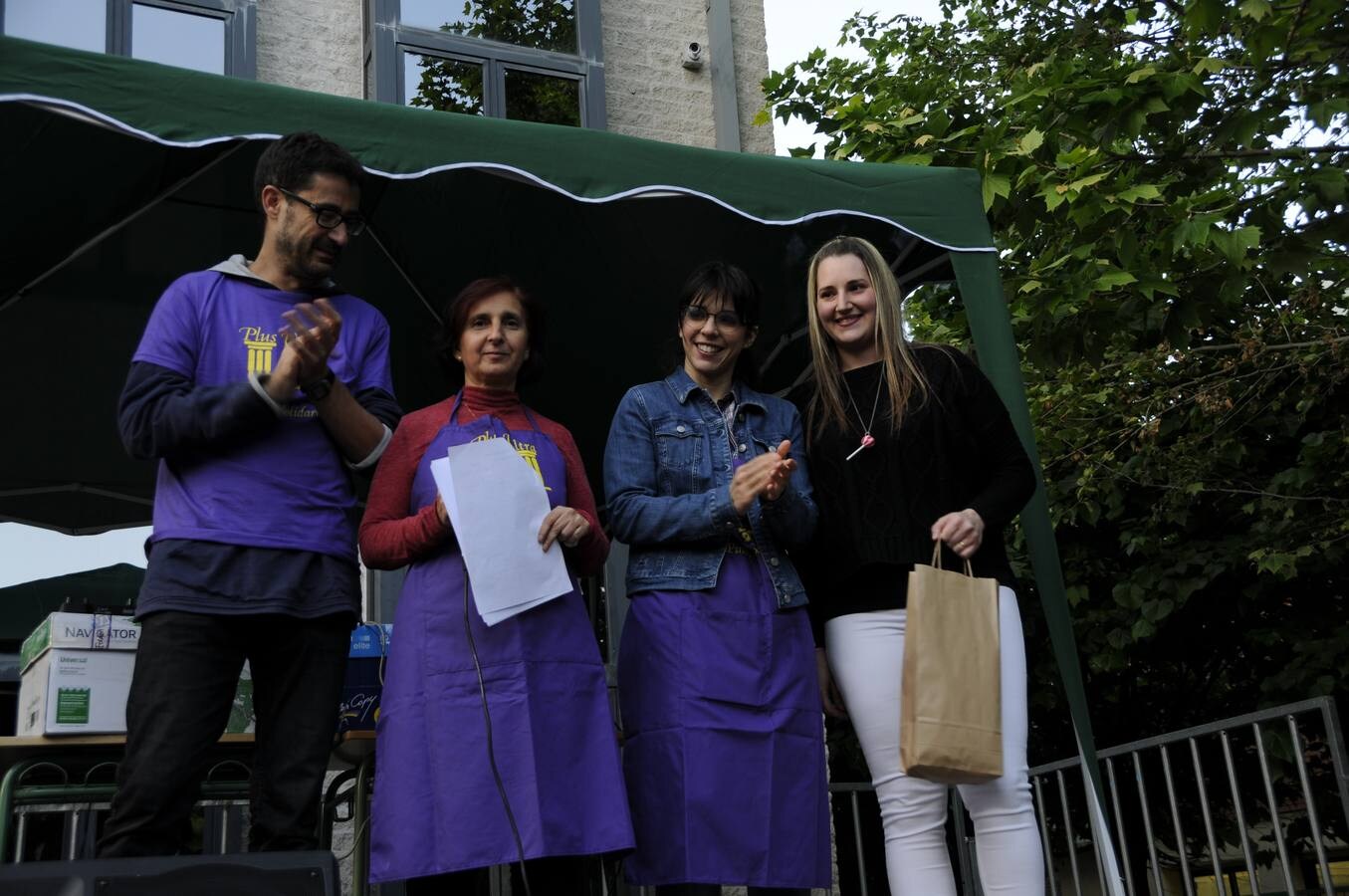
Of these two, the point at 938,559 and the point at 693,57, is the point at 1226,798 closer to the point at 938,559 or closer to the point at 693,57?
the point at 693,57

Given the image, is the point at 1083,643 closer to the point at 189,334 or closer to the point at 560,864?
the point at 560,864

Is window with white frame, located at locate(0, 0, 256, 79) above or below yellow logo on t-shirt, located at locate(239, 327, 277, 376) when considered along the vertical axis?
above

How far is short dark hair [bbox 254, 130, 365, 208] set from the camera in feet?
9.44

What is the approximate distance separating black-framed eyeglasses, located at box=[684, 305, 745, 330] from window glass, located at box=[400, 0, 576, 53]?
5764 millimetres

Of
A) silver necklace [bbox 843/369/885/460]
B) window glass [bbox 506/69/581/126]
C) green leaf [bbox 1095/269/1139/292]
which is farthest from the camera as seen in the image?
window glass [bbox 506/69/581/126]

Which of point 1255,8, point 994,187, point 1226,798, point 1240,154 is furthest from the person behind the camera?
point 1226,798

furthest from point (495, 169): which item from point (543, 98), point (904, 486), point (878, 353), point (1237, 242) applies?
point (543, 98)

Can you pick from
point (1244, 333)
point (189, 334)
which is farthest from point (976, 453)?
point (1244, 333)

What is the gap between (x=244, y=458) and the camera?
2.73 meters

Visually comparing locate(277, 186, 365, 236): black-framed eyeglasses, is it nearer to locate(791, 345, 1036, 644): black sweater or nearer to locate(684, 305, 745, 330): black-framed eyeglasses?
locate(684, 305, 745, 330): black-framed eyeglasses

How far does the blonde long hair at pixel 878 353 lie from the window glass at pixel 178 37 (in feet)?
17.7

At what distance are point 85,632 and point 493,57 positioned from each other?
5.87 meters

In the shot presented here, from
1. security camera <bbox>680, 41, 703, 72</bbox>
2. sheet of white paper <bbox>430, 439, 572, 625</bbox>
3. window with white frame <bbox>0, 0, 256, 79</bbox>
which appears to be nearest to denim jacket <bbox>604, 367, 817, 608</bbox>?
sheet of white paper <bbox>430, 439, 572, 625</bbox>

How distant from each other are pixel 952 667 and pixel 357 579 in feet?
4.27
